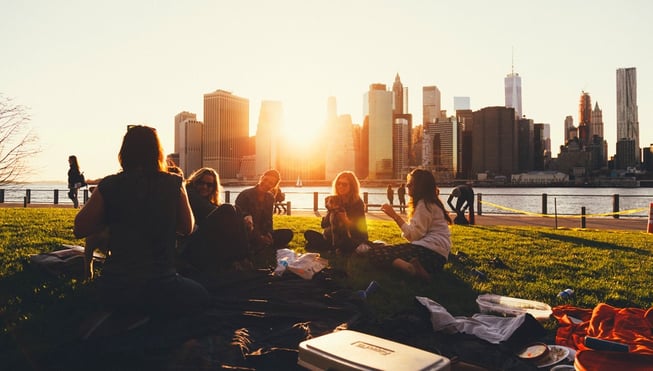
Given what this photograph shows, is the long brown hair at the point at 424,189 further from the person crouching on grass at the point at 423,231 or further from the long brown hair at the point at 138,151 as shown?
the long brown hair at the point at 138,151

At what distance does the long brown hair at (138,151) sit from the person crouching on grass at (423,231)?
3065 millimetres

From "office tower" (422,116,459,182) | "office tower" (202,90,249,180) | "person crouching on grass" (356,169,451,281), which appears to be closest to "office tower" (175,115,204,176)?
"office tower" (202,90,249,180)

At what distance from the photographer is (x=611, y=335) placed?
306cm

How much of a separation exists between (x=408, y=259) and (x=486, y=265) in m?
1.83

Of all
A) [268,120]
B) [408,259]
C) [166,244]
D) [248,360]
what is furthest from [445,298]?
[268,120]

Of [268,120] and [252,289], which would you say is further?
[268,120]

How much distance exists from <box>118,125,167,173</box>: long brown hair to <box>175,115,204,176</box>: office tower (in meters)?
172

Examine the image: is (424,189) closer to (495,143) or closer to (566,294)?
(566,294)

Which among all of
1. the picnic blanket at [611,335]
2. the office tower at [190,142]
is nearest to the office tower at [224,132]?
the office tower at [190,142]

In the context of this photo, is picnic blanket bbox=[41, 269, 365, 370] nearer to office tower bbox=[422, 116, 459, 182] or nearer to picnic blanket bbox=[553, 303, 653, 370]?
picnic blanket bbox=[553, 303, 653, 370]

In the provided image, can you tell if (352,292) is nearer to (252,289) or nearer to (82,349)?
(252,289)

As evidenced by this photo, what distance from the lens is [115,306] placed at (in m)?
3.25

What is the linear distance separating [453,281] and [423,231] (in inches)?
28.6

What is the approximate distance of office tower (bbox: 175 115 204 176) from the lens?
168500 millimetres
